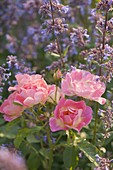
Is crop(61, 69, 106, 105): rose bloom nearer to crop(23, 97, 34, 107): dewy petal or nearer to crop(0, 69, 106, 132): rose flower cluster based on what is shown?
crop(0, 69, 106, 132): rose flower cluster

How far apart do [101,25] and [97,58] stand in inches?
4.4

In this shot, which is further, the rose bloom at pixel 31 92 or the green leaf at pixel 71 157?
the green leaf at pixel 71 157

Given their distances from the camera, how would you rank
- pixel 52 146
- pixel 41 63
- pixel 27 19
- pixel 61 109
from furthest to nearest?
1. pixel 27 19
2. pixel 41 63
3. pixel 52 146
4. pixel 61 109

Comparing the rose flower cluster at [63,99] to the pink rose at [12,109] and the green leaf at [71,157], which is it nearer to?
the pink rose at [12,109]

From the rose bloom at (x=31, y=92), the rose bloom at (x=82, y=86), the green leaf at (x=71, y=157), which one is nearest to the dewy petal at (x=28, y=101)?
the rose bloom at (x=31, y=92)

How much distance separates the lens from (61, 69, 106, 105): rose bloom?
149cm

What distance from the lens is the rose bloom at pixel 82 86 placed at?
1486mm

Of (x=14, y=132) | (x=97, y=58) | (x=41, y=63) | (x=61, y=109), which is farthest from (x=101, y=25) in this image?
(x=41, y=63)

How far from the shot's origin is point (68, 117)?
1.47 m

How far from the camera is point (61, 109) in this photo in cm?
148

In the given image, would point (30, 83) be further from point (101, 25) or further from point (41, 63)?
point (41, 63)

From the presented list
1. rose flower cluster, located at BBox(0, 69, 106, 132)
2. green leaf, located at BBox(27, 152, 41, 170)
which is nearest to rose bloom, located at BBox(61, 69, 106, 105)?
rose flower cluster, located at BBox(0, 69, 106, 132)

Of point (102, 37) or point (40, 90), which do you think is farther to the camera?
point (102, 37)

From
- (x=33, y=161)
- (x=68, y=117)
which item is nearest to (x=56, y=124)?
(x=68, y=117)
